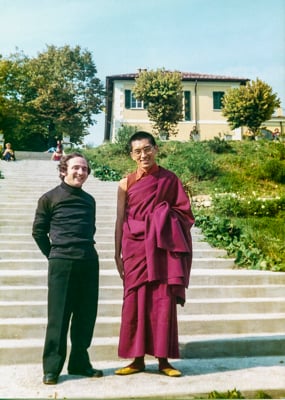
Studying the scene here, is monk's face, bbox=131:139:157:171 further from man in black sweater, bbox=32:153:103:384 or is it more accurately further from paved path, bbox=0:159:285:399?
paved path, bbox=0:159:285:399

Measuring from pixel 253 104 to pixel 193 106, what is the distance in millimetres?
8727

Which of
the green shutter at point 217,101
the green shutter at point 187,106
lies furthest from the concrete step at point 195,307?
the green shutter at point 217,101

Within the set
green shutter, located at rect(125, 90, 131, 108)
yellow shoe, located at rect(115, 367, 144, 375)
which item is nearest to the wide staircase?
yellow shoe, located at rect(115, 367, 144, 375)

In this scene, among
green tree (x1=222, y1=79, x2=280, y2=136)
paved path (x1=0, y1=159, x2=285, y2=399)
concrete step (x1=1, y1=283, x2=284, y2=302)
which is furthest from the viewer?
green tree (x1=222, y1=79, x2=280, y2=136)

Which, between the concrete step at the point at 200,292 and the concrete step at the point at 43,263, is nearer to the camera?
the concrete step at the point at 200,292

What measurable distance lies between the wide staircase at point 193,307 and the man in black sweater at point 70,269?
0.52 m

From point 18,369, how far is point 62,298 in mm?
755

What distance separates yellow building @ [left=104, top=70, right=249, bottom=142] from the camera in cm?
3095

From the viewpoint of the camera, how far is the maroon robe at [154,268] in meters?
3.21

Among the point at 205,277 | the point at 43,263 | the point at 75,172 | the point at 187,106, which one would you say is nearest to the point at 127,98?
the point at 187,106

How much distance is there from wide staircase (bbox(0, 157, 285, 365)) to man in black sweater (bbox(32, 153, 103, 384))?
1.72 ft

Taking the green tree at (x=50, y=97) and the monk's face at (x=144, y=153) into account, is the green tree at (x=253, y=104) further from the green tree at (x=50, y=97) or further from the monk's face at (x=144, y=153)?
the monk's face at (x=144, y=153)

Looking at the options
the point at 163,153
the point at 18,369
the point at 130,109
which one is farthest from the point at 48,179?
the point at 130,109

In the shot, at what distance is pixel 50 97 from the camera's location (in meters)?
33.8
